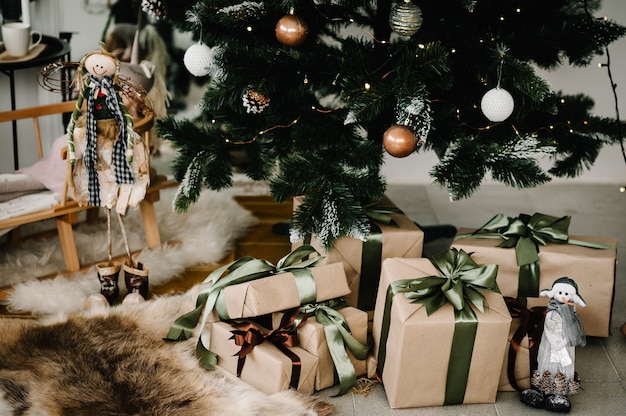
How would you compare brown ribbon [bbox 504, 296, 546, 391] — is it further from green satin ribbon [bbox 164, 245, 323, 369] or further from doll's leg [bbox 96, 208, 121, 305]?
doll's leg [bbox 96, 208, 121, 305]

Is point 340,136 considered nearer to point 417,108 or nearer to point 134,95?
point 417,108

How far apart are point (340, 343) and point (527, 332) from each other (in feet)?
1.56

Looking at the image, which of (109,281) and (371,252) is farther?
(109,281)

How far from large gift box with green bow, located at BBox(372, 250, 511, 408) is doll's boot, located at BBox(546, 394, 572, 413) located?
5.2 inches

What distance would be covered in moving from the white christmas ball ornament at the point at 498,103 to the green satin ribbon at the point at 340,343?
26.2 inches

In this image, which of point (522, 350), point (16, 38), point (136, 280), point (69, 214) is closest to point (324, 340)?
point (522, 350)

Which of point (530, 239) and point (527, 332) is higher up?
point (530, 239)

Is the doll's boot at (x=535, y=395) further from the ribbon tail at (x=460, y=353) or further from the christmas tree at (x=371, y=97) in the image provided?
the christmas tree at (x=371, y=97)

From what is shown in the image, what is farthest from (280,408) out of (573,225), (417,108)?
(573,225)

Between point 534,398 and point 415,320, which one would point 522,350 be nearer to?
point 534,398

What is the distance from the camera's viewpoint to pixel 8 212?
2.43 m

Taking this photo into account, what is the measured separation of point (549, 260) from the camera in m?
2.09

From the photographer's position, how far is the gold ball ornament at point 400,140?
1870mm

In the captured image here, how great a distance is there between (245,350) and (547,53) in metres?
1.22
